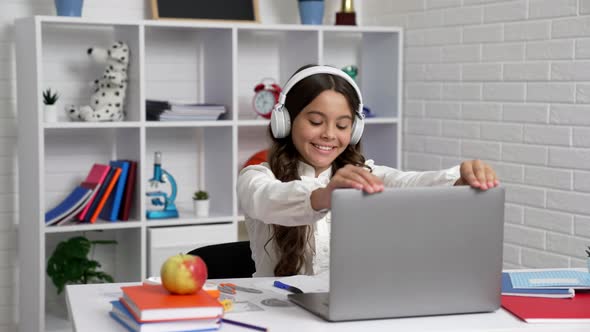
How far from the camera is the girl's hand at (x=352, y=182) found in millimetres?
1663

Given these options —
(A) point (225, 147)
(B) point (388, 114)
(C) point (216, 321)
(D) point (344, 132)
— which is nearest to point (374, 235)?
(C) point (216, 321)

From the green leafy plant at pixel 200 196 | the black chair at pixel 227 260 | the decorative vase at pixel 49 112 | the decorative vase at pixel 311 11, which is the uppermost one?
the decorative vase at pixel 311 11

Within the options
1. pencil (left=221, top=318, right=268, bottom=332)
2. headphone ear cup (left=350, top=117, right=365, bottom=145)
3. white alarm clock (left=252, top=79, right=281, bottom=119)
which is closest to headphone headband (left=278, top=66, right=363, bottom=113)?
headphone ear cup (left=350, top=117, right=365, bottom=145)

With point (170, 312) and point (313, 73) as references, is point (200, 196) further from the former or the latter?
point (170, 312)

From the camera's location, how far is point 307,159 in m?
2.40

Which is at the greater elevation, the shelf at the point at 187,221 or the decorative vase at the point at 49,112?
the decorative vase at the point at 49,112

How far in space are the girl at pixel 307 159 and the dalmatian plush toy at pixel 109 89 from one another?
1.53 metres

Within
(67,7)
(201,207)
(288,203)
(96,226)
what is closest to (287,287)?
(288,203)

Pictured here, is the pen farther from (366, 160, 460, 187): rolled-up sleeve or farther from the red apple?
(366, 160, 460, 187): rolled-up sleeve

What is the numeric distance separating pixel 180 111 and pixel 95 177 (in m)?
0.48

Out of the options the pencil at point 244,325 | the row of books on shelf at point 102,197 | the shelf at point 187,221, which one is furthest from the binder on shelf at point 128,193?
the pencil at point 244,325

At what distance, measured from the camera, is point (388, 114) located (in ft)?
14.6

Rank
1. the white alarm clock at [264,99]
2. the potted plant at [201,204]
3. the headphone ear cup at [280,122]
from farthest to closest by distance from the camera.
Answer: the white alarm clock at [264,99]
the potted plant at [201,204]
the headphone ear cup at [280,122]

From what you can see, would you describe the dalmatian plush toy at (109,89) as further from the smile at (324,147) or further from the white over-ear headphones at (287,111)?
the smile at (324,147)
